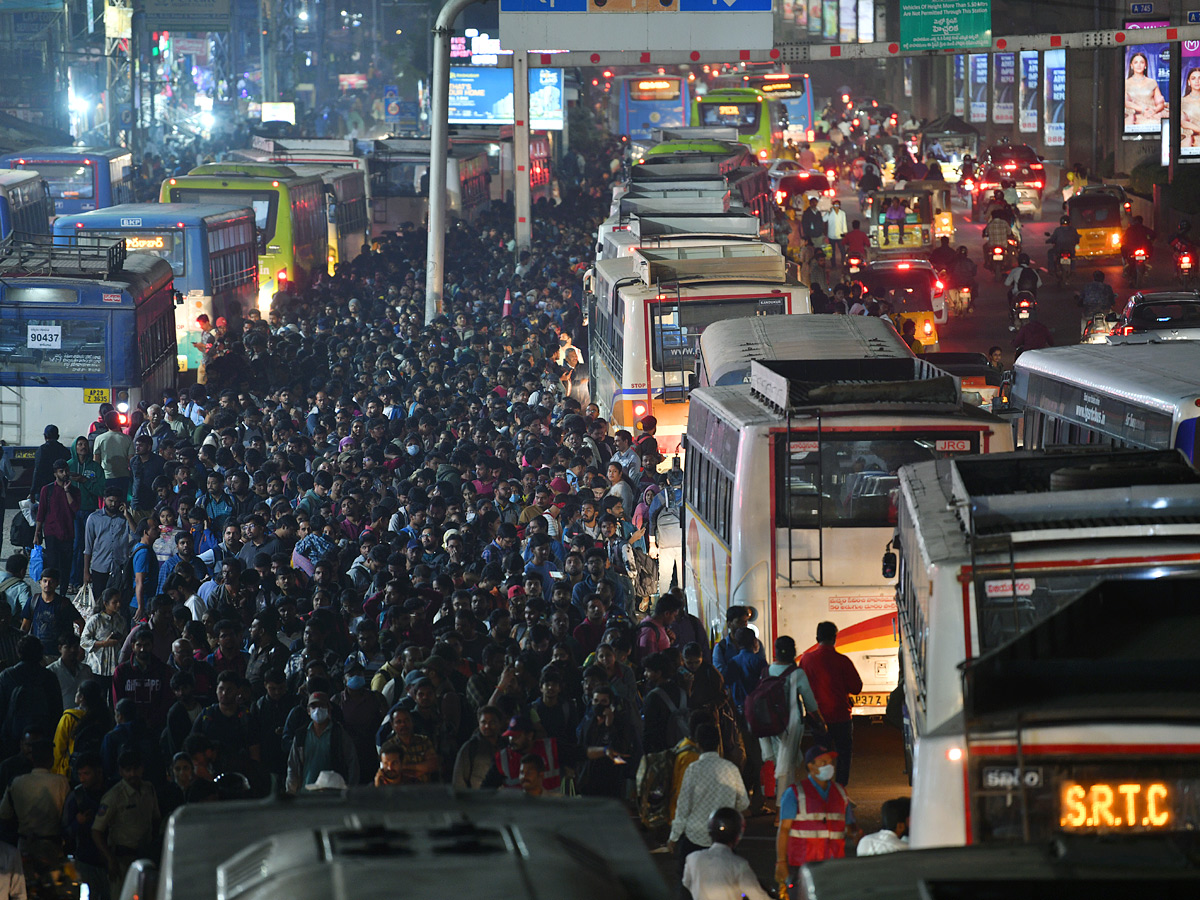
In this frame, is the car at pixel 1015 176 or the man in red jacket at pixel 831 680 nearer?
the man in red jacket at pixel 831 680

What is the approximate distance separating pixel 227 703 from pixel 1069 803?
14.8 ft

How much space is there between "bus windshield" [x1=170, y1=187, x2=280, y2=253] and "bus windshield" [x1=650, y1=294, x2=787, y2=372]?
1565 centimetres

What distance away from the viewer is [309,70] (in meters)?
110

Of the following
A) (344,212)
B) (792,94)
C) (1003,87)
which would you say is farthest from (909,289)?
(1003,87)

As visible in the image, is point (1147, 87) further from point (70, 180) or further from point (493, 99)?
point (70, 180)

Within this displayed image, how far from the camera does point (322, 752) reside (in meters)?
8.75

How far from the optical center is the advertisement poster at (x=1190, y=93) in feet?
122

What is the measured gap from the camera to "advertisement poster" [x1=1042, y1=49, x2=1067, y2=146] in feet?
211

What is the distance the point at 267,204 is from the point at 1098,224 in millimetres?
17470

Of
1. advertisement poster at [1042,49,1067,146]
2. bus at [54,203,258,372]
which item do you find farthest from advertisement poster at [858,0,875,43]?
bus at [54,203,258,372]

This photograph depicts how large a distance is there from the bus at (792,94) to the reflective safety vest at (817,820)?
6391 cm

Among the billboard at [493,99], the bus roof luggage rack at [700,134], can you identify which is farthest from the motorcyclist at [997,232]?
the billboard at [493,99]

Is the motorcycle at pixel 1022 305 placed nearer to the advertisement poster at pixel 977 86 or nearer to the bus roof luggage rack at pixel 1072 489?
the bus roof luggage rack at pixel 1072 489

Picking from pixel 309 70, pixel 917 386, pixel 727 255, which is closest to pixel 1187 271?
pixel 727 255
